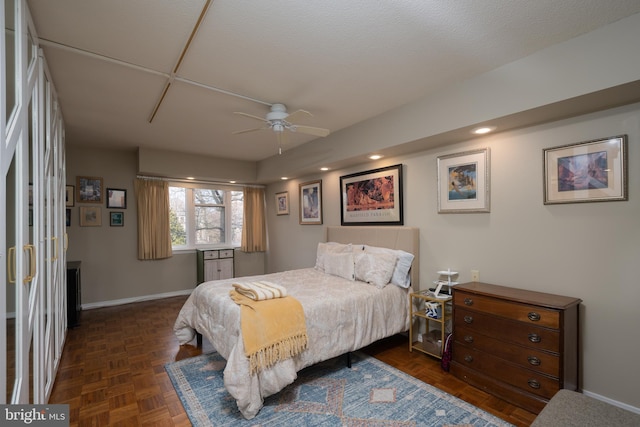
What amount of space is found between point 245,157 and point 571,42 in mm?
4572

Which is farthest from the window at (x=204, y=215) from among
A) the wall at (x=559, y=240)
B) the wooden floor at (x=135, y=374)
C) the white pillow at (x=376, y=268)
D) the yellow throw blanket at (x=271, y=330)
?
the wall at (x=559, y=240)

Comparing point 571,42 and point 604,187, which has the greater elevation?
point 571,42

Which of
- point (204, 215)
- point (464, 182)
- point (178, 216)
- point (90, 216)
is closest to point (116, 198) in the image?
point (90, 216)

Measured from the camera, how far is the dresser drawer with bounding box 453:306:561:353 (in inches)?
80.7

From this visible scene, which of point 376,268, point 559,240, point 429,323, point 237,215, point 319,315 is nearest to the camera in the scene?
point 559,240

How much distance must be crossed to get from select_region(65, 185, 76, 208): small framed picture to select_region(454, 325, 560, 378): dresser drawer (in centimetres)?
546

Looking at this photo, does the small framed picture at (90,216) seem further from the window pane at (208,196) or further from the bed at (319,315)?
the bed at (319,315)

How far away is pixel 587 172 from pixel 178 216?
571 centimetres

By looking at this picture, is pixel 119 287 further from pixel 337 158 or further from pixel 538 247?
pixel 538 247

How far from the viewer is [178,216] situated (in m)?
5.59

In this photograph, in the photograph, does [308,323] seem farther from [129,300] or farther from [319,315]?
[129,300]

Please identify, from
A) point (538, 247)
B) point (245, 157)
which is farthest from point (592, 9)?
point (245, 157)

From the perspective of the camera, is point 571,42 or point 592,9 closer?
point 592,9

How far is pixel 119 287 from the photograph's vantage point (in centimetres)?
495
